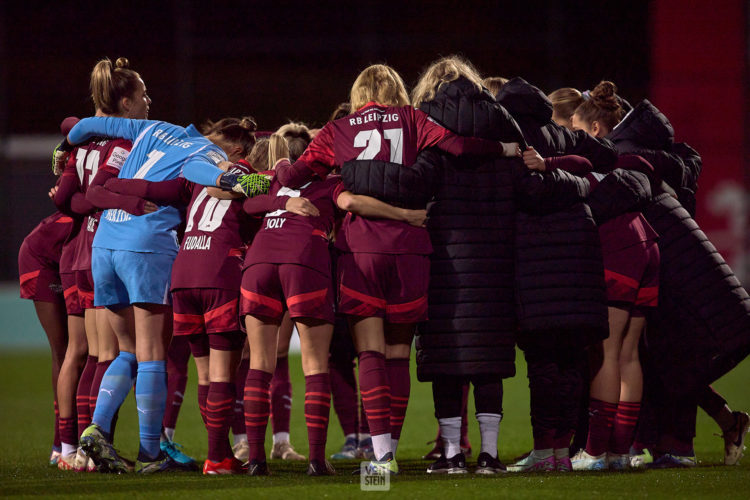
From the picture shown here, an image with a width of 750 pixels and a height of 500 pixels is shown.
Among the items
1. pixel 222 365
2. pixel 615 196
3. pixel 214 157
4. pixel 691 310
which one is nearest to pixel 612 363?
pixel 691 310

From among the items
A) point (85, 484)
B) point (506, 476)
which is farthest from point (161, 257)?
point (506, 476)

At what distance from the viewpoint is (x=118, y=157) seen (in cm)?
520

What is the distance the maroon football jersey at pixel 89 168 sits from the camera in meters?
5.19

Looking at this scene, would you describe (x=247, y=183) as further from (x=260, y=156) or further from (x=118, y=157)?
(x=118, y=157)

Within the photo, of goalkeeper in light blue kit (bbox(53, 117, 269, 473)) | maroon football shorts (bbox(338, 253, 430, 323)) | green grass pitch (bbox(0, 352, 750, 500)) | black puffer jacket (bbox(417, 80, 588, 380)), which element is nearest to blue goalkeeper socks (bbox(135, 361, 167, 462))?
goalkeeper in light blue kit (bbox(53, 117, 269, 473))

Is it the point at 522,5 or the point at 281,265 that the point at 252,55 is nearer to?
the point at 522,5

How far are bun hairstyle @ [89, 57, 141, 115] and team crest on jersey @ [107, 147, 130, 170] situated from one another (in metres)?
0.22

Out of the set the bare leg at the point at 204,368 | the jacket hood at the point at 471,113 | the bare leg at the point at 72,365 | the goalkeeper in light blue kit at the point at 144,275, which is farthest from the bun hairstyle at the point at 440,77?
the bare leg at the point at 72,365

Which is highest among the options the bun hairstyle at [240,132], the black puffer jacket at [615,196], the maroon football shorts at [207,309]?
the bun hairstyle at [240,132]

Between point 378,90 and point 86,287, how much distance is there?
1.87m

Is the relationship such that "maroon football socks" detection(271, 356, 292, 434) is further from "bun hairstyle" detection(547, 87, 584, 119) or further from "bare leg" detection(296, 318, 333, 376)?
"bun hairstyle" detection(547, 87, 584, 119)

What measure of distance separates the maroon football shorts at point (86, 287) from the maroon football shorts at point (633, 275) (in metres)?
2.60

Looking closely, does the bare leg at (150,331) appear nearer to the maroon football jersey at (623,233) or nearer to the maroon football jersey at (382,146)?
the maroon football jersey at (382,146)

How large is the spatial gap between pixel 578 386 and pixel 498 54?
39.9ft
